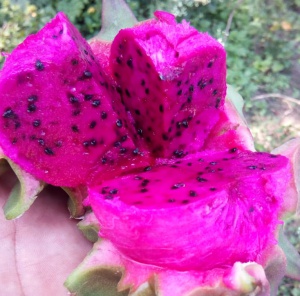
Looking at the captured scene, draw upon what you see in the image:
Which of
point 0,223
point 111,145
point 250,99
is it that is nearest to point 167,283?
point 111,145

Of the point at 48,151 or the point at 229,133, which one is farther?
the point at 229,133

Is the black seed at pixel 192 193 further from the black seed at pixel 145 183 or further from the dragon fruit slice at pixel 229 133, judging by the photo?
the dragon fruit slice at pixel 229 133

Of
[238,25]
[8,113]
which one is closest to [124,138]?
[8,113]

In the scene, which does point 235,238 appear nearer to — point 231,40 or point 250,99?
point 250,99

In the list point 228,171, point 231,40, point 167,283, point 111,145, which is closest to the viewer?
point 167,283

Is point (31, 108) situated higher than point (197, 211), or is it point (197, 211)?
point (31, 108)

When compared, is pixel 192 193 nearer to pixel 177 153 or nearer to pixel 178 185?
pixel 178 185

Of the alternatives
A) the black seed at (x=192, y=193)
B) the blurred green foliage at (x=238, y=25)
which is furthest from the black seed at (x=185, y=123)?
the blurred green foliage at (x=238, y=25)
